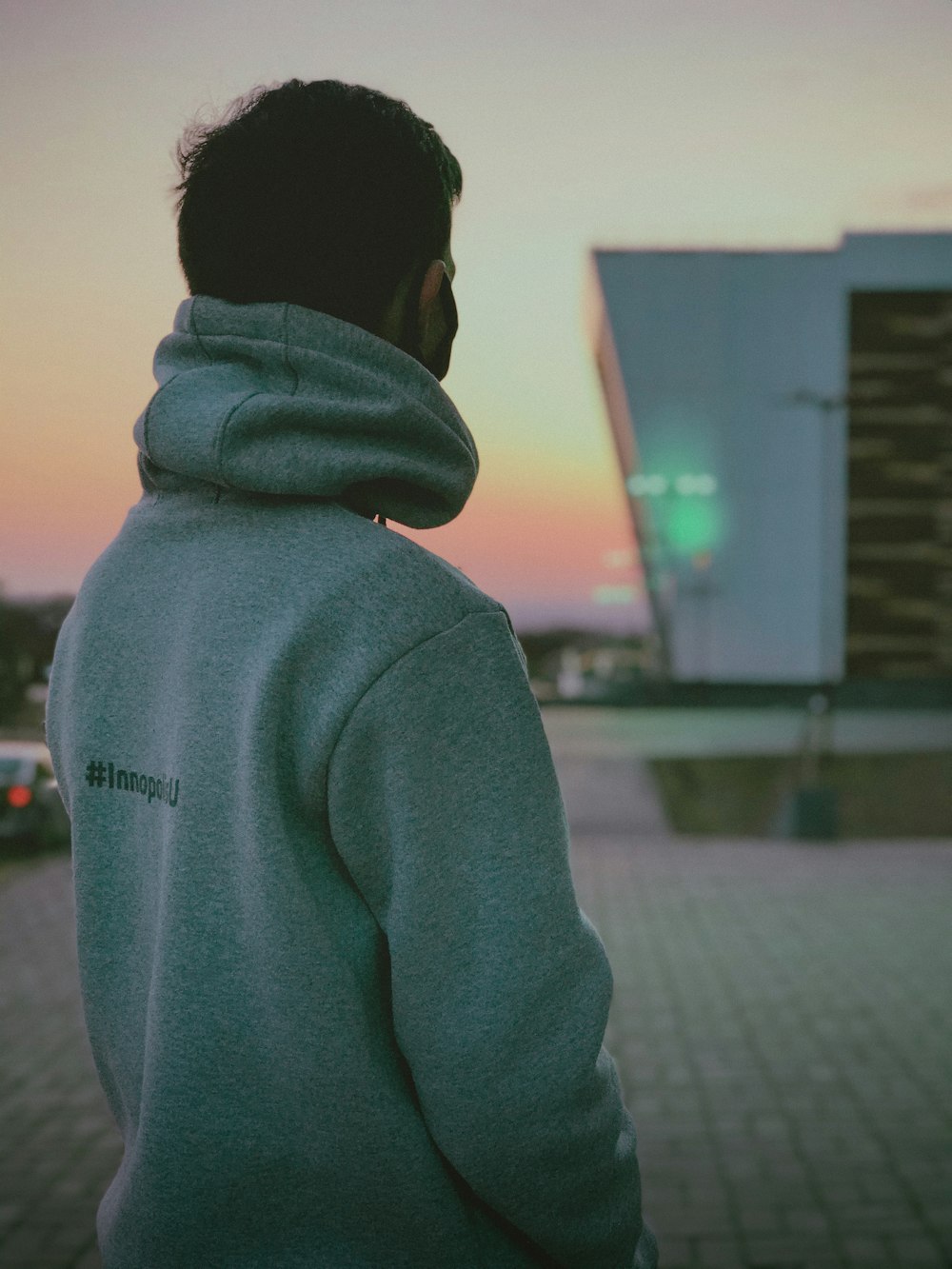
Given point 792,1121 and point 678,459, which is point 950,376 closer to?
point 678,459

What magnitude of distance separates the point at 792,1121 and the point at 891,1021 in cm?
155

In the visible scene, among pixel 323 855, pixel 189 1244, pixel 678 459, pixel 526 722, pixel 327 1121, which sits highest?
pixel 678 459

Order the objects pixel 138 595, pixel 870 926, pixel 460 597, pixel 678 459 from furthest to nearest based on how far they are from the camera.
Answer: pixel 678 459 < pixel 870 926 < pixel 138 595 < pixel 460 597

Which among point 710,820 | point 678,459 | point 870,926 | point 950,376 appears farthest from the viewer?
point 950,376

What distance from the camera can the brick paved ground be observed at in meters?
3.56

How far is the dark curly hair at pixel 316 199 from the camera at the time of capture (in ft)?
3.75

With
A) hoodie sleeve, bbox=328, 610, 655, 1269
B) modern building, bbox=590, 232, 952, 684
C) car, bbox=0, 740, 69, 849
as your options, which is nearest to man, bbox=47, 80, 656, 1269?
hoodie sleeve, bbox=328, 610, 655, 1269

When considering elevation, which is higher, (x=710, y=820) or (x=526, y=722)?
(x=526, y=722)

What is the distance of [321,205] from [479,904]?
731 mm

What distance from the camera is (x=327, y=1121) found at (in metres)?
1.13

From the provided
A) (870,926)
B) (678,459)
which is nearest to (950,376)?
(678,459)

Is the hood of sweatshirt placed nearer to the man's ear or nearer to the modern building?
the man's ear

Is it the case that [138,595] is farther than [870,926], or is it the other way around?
[870,926]

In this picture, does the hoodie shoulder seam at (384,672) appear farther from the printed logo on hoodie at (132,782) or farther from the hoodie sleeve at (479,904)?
the printed logo on hoodie at (132,782)
